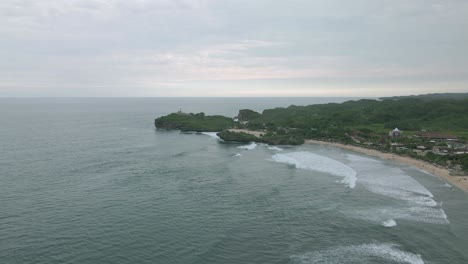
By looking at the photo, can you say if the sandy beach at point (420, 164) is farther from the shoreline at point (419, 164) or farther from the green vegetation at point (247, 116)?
the green vegetation at point (247, 116)

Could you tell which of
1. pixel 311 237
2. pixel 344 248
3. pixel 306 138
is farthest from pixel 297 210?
pixel 306 138

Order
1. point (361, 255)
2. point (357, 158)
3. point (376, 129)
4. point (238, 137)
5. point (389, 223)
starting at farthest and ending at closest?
1. point (376, 129)
2. point (238, 137)
3. point (357, 158)
4. point (389, 223)
5. point (361, 255)

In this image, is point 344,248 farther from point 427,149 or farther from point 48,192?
point 427,149

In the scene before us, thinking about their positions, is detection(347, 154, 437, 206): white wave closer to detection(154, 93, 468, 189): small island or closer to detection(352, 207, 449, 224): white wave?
detection(352, 207, 449, 224): white wave

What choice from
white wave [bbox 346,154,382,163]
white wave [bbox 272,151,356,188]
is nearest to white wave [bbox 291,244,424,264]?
white wave [bbox 272,151,356,188]

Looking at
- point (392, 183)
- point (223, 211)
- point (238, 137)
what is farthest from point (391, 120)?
point (223, 211)

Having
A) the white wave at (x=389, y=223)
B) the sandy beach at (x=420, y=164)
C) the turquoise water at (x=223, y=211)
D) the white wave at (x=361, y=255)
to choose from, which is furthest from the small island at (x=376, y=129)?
the white wave at (x=361, y=255)

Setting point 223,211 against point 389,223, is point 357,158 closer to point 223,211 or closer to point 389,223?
point 389,223
